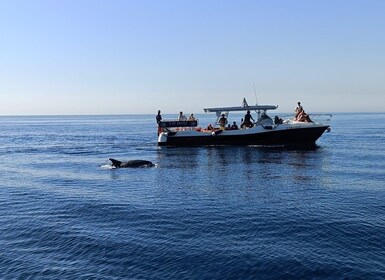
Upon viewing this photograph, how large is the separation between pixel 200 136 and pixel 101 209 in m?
33.4

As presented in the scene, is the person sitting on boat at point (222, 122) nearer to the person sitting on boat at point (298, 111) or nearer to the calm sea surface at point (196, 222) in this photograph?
the person sitting on boat at point (298, 111)

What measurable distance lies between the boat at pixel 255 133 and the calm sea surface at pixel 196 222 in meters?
14.4

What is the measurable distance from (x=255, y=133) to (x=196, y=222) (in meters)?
34.4

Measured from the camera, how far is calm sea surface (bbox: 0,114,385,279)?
14.7m

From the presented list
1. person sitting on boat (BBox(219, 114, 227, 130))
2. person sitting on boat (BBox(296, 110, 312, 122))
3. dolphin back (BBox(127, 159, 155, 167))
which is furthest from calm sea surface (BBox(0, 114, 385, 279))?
person sitting on boat (BBox(219, 114, 227, 130))

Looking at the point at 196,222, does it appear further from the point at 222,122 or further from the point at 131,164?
the point at 222,122

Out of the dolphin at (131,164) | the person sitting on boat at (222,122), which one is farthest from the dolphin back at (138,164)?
the person sitting on boat at (222,122)

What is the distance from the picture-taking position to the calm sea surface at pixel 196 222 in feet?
48.3

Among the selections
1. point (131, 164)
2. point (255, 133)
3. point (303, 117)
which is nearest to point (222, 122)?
point (255, 133)

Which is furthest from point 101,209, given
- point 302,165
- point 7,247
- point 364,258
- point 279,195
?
point 302,165

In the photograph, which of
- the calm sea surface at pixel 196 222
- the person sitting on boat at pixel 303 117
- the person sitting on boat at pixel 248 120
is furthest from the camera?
the person sitting on boat at pixel 248 120

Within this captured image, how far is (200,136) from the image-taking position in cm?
5559

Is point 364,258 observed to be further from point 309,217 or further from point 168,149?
point 168,149

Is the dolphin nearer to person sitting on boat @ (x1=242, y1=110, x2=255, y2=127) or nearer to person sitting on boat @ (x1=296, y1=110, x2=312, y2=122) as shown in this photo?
person sitting on boat @ (x1=242, y1=110, x2=255, y2=127)
